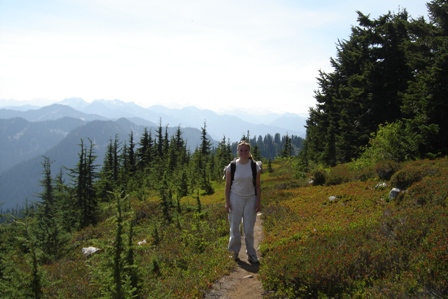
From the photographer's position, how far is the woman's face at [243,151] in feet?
27.5

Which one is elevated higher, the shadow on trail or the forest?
the forest

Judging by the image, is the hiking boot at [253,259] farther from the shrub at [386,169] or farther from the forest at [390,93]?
the forest at [390,93]

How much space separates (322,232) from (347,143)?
2515cm

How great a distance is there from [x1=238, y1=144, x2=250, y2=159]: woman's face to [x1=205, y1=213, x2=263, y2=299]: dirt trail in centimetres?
286

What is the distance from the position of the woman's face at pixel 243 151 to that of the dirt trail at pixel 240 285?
2.86m

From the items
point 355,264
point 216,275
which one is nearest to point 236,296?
point 216,275

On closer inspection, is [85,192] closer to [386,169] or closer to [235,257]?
[386,169]

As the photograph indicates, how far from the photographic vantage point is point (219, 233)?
13.0 metres

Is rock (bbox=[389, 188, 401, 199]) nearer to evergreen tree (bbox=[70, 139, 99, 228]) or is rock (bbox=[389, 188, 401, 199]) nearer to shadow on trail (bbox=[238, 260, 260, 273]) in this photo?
shadow on trail (bbox=[238, 260, 260, 273])

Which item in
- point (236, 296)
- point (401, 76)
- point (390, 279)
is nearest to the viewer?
point (390, 279)

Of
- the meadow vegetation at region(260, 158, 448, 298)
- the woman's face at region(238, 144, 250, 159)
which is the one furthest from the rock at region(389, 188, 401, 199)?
the woman's face at region(238, 144, 250, 159)

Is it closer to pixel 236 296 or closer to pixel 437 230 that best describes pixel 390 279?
pixel 437 230

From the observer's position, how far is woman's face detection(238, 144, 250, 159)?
27.5ft

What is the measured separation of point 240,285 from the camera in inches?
305
